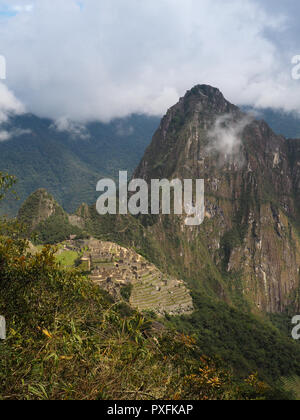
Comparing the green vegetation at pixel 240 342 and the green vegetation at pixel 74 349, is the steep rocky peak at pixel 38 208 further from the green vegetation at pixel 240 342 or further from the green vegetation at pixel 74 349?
the green vegetation at pixel 74 349

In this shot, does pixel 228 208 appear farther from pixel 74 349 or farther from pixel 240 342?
pixel 74 349

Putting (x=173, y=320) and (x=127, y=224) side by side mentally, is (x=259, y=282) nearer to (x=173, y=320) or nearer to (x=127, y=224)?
(x=127, y=224)

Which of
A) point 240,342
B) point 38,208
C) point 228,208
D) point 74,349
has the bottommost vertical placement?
point 240,342

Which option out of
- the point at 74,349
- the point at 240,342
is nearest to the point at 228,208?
the point at 240,342

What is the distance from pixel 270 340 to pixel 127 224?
4543 cm

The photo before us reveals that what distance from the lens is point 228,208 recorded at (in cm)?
11281

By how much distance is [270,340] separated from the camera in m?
50.9

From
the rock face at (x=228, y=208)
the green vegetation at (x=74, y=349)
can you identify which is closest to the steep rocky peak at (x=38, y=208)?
the rock face at (x=228, y=208)

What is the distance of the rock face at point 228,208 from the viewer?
101000 mm

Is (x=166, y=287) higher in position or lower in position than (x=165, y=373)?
lower

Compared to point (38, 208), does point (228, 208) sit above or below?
above

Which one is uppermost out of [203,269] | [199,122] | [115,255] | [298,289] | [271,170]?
[199,122]

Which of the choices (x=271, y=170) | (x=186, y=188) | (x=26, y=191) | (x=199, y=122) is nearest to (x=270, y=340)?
(x=186, y=188)

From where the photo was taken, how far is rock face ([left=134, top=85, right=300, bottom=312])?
101000 mm
